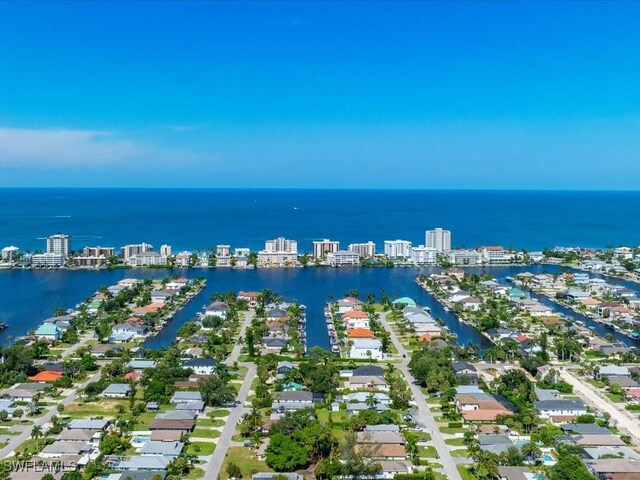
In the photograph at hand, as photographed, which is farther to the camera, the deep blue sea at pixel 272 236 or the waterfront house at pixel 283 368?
the deep blue sea at pixel 272 236

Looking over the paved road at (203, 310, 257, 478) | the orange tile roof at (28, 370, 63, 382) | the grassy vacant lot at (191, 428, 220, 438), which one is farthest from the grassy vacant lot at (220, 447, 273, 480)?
the orange tile roof at (28, 370, 63, 382)

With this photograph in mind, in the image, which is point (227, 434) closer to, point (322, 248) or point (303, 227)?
point (322, 248)

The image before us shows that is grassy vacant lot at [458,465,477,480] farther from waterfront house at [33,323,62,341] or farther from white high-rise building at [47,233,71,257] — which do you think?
white high-rise building at [47,233,71,257]

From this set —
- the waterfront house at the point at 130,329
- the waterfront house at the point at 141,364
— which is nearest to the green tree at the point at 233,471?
the waterfront house at the point at 141,364

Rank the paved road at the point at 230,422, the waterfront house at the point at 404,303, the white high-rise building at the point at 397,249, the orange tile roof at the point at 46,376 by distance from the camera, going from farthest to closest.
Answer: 1. the white high-rise building at the point at 397,249
2. the waterfront house at the point at 404,303
3. the orange tile roof at the point at 46,376
4. the paved road at the point at 230,422

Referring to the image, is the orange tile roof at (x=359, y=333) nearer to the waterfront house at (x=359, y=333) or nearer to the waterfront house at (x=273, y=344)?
the waterfront house at (x=359, y=333)

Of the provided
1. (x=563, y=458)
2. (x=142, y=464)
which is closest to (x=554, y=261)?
(x=563, y=458)

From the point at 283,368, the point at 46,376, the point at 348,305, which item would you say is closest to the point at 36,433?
the point at 46,376
